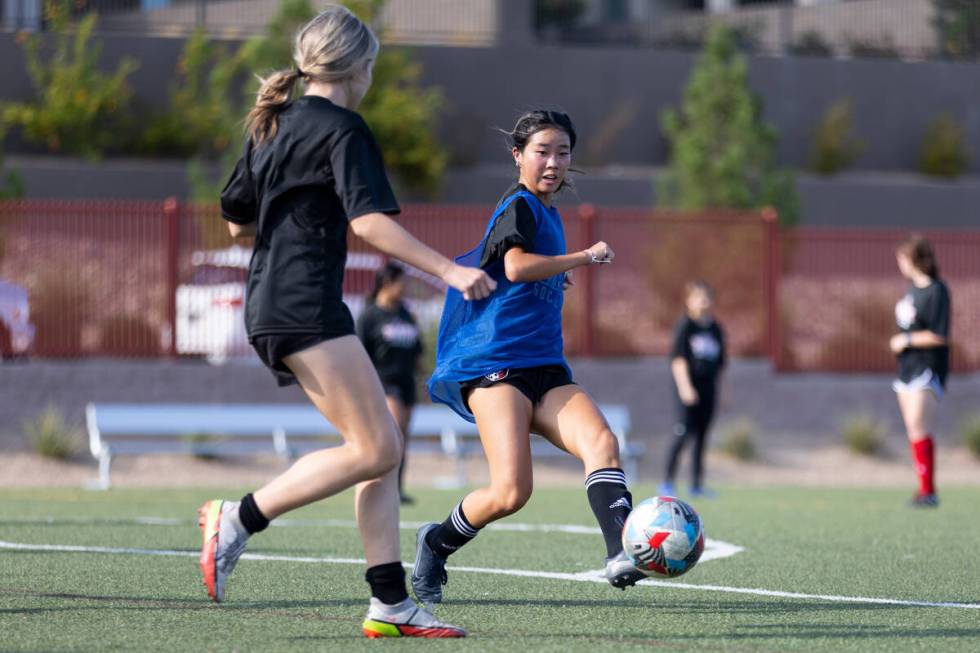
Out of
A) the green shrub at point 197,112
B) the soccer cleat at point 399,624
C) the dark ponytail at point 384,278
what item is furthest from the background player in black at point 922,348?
the green shrub at point 197,112

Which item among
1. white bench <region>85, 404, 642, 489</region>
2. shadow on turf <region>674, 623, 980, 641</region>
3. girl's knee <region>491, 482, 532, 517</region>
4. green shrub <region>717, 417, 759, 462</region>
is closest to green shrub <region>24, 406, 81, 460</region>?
white bench <region>85, 404, 642, 489</region>

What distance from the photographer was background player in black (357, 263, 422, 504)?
12.9 metres

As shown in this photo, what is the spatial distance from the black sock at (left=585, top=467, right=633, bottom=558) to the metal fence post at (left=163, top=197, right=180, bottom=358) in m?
13.0

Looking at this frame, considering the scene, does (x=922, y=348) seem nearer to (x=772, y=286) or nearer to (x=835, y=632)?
(x=835, y=632)

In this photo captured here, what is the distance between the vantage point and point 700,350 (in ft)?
49.0

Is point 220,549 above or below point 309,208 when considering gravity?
below

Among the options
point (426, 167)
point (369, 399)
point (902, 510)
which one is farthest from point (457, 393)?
point (426, 167)

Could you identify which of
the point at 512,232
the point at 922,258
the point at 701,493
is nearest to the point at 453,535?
the point at 512,232

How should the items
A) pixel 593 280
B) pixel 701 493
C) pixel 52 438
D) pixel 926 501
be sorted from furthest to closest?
pixel 593 280
pixel 52 438
pixel 701 493
pixel 926 501

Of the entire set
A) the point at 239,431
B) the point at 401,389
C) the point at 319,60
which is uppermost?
the point at 319,60

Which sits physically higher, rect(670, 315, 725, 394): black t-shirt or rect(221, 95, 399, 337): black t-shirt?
rect(221, 95, 399, 337): black t-shirt

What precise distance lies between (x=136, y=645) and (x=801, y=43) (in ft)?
97.4

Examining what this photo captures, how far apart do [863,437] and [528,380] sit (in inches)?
→ 552

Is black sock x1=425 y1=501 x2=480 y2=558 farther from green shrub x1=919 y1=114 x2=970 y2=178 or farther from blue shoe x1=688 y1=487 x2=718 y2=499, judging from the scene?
green shrub x1=919 y1=114 x2=970 y2=178
